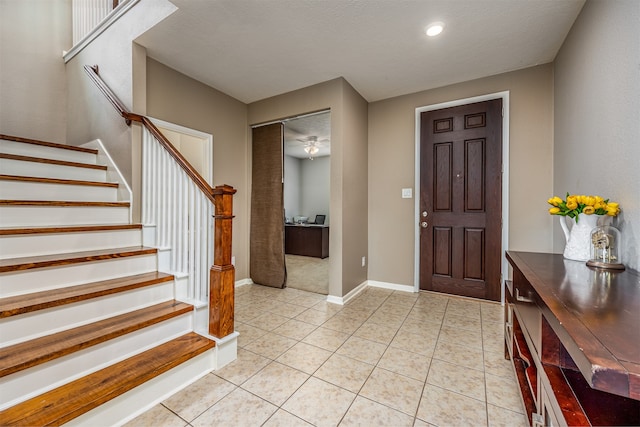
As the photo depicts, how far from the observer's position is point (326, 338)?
7.32 ft

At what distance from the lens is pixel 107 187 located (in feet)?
8.19

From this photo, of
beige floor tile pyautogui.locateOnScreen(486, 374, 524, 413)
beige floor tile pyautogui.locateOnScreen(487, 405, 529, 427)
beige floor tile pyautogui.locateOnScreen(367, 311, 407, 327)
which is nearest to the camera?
beige floor tile pyautogui.locateOnScreen(487, 405, 529, 427)

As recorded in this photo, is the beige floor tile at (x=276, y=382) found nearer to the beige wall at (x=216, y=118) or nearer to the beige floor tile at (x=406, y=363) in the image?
the beige floor tile at (x=406, y=363)

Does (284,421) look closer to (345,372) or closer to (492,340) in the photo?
(345,372)

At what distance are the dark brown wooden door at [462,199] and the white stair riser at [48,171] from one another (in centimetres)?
356

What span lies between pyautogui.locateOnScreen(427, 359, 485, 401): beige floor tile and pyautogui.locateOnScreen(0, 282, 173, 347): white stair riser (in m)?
1.91

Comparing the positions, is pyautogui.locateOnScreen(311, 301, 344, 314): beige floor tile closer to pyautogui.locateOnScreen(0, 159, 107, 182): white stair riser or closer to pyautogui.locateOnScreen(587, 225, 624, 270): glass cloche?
pyautogui.locateOnScreen(587, 225, 624, 270): glass cloche

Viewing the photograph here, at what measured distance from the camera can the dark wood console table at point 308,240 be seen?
561 cm

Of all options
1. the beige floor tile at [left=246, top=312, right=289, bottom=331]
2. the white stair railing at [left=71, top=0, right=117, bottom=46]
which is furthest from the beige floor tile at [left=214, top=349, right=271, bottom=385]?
the white stair railing at [left=71, top=0, right=117, bottom=46]

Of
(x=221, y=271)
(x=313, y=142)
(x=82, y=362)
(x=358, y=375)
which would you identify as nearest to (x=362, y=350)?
(x=358, y=375)

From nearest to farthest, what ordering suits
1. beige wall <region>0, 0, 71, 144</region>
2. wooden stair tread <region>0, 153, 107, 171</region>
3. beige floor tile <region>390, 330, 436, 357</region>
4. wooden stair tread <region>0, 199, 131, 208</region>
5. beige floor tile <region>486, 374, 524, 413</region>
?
1. beige floor tile <region>486, 374, 524, 413</region>
2. wooden stair tread <region>0, 199, 131, 208</region>
3. beige floor tile <region>390, 330, 436, 357</region>
4. wooden stair tread <region>0, 153, 107, 171</region>
5. beige wall <region>0, 0, 71, 144</region>

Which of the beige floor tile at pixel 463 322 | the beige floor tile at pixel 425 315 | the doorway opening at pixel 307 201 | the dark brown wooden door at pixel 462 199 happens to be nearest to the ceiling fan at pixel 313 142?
the doorway opening at pixel 307 201

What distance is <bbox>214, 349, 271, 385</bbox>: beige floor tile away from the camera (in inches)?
66.7

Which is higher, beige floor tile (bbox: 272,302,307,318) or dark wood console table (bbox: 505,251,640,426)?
dark wood console table (bbox: 505,251,640,426)
